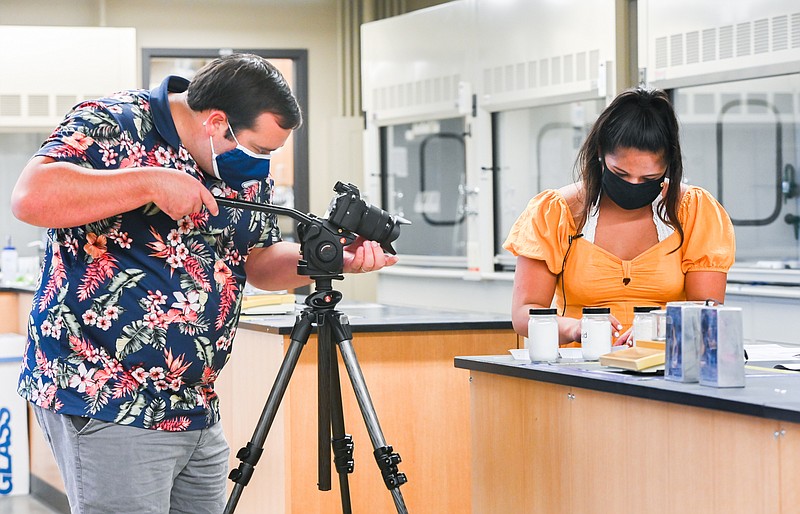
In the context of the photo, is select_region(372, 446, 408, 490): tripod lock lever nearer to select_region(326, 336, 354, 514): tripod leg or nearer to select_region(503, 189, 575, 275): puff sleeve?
select_region(326, 336, 354, 514): tripod leg

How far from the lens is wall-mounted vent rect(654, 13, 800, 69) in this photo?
3871 mm

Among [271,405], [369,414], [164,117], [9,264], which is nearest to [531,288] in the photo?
[369,414]

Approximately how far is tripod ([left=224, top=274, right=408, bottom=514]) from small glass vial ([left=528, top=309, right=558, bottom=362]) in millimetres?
380

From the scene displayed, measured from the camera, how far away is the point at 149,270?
1.59 meters

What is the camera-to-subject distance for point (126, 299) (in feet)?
5.15

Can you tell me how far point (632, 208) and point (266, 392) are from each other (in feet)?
4.44

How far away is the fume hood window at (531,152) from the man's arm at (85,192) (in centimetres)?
360

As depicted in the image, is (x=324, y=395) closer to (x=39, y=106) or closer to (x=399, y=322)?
(x=399, y=322)

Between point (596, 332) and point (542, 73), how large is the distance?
3116 mm

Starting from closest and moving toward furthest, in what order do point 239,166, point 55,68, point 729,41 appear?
Answer: point 239,166, point 729,41, point 55,68

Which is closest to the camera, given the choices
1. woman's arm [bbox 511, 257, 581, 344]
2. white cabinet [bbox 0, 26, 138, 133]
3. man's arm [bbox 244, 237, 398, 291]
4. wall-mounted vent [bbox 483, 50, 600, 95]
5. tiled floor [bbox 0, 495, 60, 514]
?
man's arm [bbox 244, 237, 398, 291]

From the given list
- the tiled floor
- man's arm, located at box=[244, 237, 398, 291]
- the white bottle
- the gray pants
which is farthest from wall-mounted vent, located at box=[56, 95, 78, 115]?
the gray pants

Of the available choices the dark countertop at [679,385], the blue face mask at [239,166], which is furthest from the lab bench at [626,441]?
the blue face mask at [239,166]

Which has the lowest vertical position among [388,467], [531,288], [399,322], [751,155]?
[388,467]
